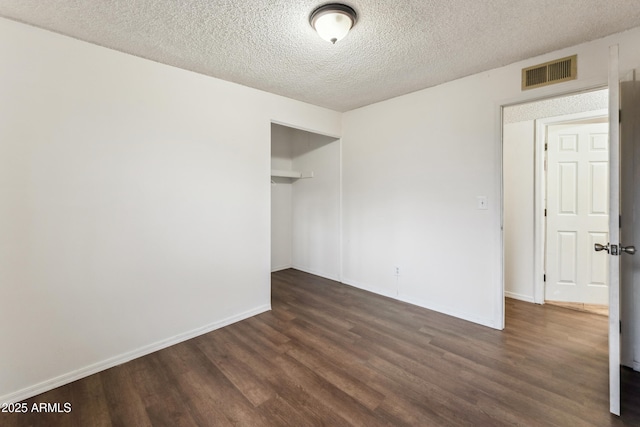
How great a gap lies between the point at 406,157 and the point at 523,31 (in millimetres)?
1550

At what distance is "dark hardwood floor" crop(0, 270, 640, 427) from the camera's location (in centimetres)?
165

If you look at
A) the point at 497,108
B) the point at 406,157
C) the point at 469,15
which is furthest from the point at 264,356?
the point at 497,108

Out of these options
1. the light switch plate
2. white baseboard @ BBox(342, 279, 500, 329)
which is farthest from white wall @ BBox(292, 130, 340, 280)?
the light switch plate

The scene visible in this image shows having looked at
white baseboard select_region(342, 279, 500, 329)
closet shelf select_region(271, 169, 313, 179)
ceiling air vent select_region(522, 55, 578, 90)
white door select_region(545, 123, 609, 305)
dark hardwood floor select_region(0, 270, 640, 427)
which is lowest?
dark hardwood floor select_region(0, 270, 640, 427)

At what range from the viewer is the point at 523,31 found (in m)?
2.02

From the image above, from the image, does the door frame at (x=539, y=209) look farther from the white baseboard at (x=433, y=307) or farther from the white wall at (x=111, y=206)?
the white wall at (x=111, y=206)

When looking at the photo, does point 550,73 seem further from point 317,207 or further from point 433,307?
point 317,207

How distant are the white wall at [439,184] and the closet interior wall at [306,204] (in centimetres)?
39

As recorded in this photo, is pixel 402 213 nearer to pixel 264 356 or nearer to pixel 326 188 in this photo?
pixel 326 188

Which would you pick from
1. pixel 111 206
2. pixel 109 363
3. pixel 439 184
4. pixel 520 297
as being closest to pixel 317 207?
pixel 439 184

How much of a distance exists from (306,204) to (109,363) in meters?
3.31

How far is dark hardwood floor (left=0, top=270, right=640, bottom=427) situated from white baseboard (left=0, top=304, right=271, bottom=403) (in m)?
0.06

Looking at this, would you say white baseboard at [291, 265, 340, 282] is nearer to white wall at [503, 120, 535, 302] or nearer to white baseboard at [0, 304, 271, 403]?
white baseboard at [0, 304, 271, 403]

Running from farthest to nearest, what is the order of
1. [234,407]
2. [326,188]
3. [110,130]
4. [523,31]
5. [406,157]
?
[326,188]
[406,157]
[110,130]
[523,31]
[234,407]
